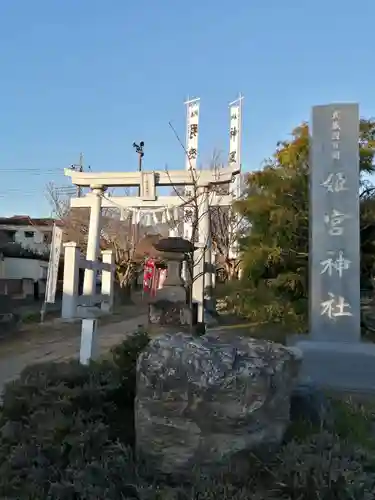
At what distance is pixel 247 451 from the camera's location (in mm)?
2422

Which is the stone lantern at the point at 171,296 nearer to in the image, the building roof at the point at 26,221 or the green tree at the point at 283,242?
the green tree at the point at 283,242

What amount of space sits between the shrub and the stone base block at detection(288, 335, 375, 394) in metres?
2.35

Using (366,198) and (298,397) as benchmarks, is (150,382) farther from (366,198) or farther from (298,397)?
(366,198)

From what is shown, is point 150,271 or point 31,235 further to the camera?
point 31,235

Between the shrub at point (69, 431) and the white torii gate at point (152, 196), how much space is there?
9.33 metres

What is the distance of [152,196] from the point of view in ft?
46.8

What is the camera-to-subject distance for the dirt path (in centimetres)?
764

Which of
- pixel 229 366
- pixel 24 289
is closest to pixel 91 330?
pixel 229 366

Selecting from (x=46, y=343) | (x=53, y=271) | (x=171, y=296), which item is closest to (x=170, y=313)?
(x=171, y=296)

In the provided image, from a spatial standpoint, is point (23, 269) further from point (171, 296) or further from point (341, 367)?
point (341, 367)

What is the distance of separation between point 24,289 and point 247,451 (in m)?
17.8

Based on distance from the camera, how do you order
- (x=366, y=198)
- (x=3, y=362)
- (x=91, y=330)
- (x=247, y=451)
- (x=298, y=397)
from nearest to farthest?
(x=247, y=451) < (x=298, y=397) < (x=91, y=330) < (x=3, y=362) < (x=366, y=198)

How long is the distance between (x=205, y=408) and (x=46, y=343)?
7.94m

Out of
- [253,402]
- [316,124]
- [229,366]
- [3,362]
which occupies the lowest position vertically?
[3,362]
